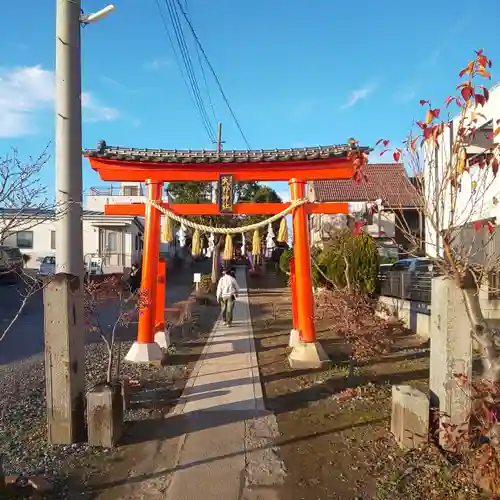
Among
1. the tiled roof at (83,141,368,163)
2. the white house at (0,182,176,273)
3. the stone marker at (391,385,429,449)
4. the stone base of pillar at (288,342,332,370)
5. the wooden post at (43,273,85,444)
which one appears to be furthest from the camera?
the white house at (0,182,176,273)

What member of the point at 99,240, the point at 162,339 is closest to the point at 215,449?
the point at 162,339

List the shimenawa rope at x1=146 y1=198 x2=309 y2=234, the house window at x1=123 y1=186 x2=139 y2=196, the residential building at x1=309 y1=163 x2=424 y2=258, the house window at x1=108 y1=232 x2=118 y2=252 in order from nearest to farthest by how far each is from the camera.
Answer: the residential building at x1=309 y1=163 x2=424 y2=258, the shimenawa rope at x1=146 y1=198 x2=309 y2=234, the house window at x1=108 y1=232 x2=118 y2=252, the house window at x1=123 y1=186 x2=139 y2=196

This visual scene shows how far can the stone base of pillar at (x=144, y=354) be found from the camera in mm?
8070

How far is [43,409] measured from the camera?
5.77 m

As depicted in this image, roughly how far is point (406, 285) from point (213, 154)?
684cm

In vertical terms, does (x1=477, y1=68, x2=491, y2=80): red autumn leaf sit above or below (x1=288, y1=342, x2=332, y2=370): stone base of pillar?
above

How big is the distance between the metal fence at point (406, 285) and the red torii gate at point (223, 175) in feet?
13.4

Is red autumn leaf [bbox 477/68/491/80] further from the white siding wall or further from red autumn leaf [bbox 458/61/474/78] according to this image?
the white siding wall

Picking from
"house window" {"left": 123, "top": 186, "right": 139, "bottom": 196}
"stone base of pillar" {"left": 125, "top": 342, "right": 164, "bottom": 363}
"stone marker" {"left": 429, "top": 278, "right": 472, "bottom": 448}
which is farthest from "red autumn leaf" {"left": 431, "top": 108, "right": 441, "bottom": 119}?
"house window" {"left": 123, "top": 186, "right": 139, "bottom": 196}

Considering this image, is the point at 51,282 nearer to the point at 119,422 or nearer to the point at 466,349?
the point at 119,422

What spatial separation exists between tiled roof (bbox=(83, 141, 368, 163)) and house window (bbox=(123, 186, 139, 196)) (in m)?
31.1

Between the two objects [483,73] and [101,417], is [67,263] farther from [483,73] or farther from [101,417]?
[483,73]

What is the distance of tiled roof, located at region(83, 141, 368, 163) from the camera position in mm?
8500

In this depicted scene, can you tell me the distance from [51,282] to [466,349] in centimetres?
393
